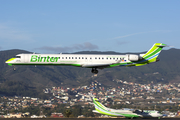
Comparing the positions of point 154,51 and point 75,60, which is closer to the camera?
point 75,60

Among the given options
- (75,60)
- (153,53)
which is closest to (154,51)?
(153,53)

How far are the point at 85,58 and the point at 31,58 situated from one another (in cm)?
1095

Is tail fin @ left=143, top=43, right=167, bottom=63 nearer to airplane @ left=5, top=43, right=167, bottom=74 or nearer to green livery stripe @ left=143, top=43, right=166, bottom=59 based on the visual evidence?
green livery stripe @ left=143, top=43, right=166, bottom=59

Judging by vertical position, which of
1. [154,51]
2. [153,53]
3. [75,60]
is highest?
[154,51]

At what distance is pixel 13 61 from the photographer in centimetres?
6019

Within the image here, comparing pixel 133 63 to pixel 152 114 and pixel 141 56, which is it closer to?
pixel 141 56

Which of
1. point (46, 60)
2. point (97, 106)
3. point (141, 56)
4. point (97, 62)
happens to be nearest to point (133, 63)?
point (141, 56)

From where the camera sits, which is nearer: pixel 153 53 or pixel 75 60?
pixel 75 60

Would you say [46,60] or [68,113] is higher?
[46,60]

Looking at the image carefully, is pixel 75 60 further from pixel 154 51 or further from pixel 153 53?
pixel 154 51

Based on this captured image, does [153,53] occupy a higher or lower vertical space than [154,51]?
lower

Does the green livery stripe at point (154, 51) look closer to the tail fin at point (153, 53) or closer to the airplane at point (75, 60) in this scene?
the tail fin at point (153, 53)

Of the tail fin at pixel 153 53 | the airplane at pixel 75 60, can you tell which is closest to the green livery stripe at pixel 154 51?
the tail fin at pixel 153 53

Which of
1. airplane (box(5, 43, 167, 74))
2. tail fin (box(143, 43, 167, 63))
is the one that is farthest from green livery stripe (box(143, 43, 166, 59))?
airplane (box(5, 43, 167, 74))
